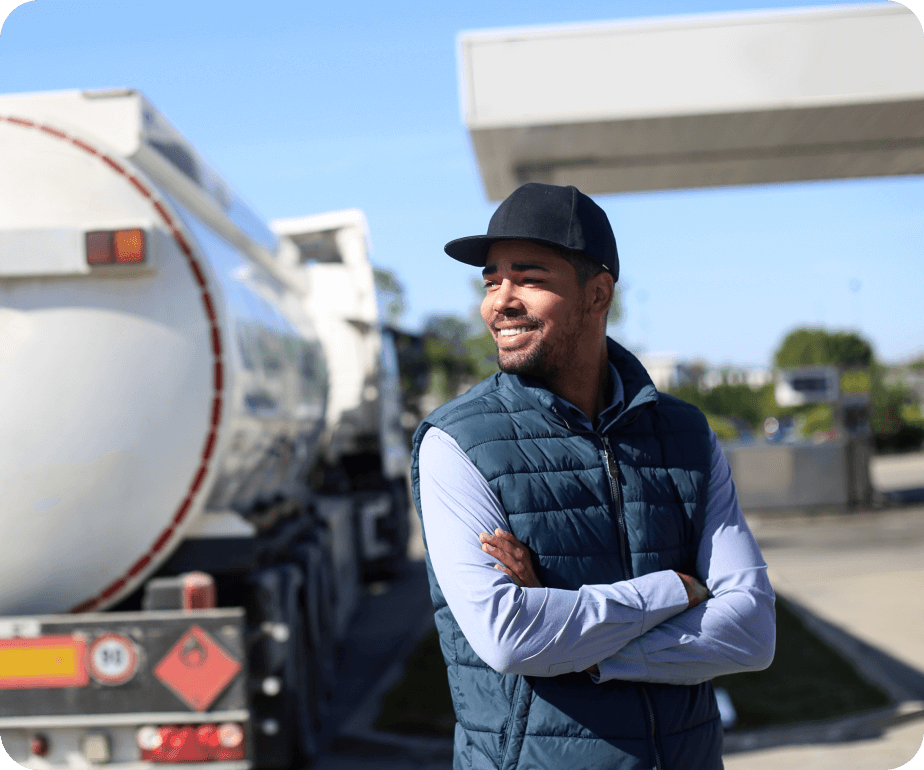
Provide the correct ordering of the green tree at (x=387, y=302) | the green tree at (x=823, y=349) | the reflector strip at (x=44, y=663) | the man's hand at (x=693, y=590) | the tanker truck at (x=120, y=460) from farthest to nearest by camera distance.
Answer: the green tree at (x=823, y=349) → the green tree at (x=387, y=302) → the reflector strip at (x=44, y=663) → the tanker truck at (x=120, y=460) → the man's hand at (x=693, y=590)

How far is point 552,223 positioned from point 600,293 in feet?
0.73

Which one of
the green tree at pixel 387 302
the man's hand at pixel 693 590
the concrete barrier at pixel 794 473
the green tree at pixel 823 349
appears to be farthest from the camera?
the green tree at pixel 823 349

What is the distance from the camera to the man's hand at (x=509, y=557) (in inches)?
79.4

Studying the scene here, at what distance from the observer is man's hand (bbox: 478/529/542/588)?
2018 mm

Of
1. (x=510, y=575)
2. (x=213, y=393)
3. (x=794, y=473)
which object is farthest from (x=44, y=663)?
(x=794, y=473)

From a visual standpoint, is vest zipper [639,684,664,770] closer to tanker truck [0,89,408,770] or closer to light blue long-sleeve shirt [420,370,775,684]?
light blue long-sleeve shirt [420,370,775,684]

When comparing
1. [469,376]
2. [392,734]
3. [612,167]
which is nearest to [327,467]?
[392,734]

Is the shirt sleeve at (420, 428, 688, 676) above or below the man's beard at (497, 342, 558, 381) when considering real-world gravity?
below

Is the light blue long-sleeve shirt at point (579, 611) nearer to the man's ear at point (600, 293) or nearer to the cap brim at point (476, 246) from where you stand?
the man's ear at point (600, 293)

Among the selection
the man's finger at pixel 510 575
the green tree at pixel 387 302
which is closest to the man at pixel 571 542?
the man's finger at pixel 510 575

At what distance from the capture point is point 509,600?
1968 millimetres

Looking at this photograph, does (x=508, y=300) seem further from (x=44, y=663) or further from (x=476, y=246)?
(x=44, y=663)

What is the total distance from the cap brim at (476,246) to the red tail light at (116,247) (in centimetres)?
238

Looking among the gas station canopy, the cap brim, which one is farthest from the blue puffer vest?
the gas station canopy
